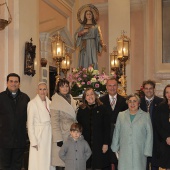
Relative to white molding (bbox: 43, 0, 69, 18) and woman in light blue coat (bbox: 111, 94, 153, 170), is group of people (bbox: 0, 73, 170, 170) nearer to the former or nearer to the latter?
woman in light blue coat (bbox: 111, 94, 153, 170)

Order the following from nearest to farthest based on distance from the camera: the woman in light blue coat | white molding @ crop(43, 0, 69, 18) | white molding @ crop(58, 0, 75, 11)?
the woman in light blue coat → white molding @ crop(43, 0, 69, 18) → white molding @ crop(58, 0, 75, 11)

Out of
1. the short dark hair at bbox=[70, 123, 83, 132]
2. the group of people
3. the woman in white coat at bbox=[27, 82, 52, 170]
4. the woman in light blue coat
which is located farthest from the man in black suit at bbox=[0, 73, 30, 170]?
the woman in light blue coat

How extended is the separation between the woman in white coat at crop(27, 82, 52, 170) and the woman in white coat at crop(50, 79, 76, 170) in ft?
0.49

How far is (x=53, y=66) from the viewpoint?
9969 mm

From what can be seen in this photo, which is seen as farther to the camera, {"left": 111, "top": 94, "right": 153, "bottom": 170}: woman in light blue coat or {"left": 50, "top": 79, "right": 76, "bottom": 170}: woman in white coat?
{"left": 50, "top": 79, "right": 76, "bottom": 170}: woman in white coat

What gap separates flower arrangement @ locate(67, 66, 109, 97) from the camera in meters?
5.63

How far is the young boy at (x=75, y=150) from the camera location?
4.07 meters

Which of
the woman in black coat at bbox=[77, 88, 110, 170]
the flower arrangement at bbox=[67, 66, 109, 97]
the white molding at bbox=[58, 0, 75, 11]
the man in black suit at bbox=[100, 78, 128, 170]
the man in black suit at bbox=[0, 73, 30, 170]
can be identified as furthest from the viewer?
the white molding at bbox=[58, 0, 75, 11]

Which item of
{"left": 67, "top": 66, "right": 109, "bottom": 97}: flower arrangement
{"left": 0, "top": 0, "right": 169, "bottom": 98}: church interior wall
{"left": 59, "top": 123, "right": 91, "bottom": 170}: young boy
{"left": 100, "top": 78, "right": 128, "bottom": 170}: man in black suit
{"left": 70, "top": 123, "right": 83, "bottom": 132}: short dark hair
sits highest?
{"left": 0, "top": 0, "right": 169, "bottom": 98}: church interior wall

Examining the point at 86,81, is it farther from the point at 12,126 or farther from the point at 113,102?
the point at 12,126

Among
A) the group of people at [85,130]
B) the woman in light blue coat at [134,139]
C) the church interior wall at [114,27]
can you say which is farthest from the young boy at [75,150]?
the church interior wall at [114,27]

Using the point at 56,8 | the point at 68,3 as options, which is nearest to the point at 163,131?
the point at 56,8

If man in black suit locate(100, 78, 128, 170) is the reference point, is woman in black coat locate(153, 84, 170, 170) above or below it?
below

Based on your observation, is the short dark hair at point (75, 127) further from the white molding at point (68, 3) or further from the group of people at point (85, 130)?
the white molding at point (68, 3)
